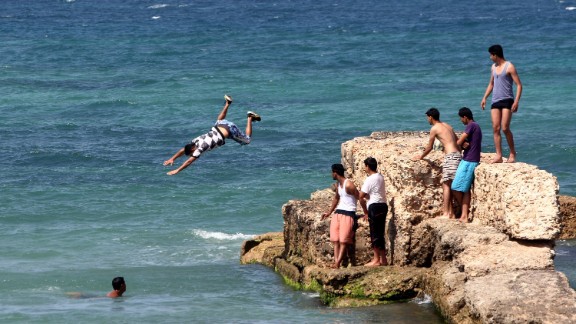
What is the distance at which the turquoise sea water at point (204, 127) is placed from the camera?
64.7 ft

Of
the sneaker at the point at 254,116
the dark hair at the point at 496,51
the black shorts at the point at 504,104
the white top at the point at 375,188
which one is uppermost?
the dark hair at the point at 496,51

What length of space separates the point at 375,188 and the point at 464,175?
128cm

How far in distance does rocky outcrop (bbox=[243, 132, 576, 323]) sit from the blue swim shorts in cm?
13

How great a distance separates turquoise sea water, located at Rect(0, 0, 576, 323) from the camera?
776 inches

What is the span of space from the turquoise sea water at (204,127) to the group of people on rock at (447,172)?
1207 millimetres

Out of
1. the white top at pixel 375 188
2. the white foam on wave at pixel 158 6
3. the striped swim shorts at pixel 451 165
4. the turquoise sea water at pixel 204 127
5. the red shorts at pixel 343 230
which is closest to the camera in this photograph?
the striped swim shorts at pixel 451 165

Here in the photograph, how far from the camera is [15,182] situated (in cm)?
3044

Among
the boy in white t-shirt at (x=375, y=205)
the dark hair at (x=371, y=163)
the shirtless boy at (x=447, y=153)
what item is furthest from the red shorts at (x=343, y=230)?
the shirtless boy at (x=447, y=153)

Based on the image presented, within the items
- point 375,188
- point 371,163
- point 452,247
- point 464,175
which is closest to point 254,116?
point 371,163

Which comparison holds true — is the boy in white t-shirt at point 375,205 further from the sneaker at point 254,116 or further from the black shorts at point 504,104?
the black shorts at point 504,104

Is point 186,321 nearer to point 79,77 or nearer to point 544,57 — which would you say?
point 79,77

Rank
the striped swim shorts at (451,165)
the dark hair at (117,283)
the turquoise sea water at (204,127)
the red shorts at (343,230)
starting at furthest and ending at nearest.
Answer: the turquoise sea water at (204,127), the dark hair at (117,283), the red shorts at (343,230), the striped swim shorts at (451,165)

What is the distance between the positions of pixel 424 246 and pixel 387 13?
226ft

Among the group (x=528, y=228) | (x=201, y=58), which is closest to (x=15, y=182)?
(x=528, y=228)
